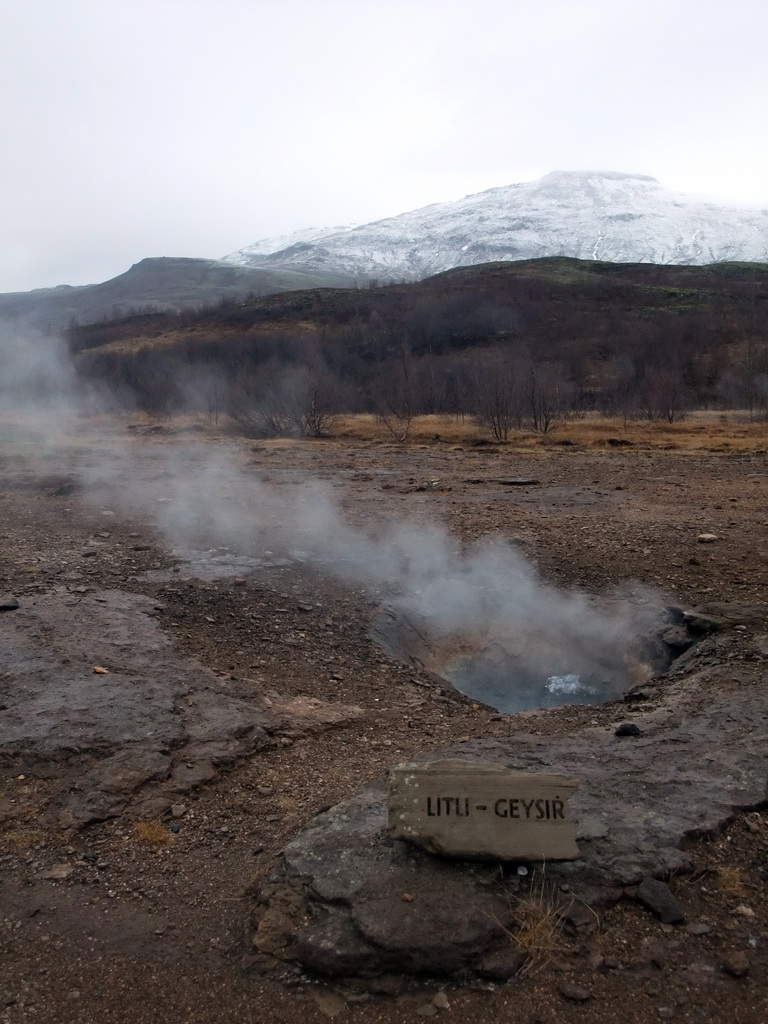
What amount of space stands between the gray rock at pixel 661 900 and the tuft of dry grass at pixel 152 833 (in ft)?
5.63

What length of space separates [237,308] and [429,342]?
1509cm

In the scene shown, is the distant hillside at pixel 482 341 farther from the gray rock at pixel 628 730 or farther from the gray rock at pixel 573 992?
the gray rock at pixel 573 992

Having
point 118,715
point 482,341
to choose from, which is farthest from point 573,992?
point 482,341

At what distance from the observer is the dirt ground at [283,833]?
2.09 m

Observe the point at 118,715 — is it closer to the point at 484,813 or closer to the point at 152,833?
the point at 152,833

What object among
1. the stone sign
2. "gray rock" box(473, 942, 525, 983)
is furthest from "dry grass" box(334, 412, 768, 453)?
"gray rock" box(473, 942, 525, 983)

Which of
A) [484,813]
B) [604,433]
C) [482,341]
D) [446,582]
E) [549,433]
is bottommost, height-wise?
[604,433]

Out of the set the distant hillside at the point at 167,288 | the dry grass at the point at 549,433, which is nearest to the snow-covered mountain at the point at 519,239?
the distant hillside at the point at 167,288

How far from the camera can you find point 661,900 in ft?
7.74

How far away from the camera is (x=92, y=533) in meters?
7.03

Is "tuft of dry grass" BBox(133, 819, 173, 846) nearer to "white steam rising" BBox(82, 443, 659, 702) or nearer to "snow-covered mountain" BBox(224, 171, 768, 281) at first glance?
"white steam rising" BBox(82, 443, 659, 702)

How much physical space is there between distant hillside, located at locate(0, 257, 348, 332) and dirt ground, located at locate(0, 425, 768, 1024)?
57000 millimetres

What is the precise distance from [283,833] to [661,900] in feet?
4.43

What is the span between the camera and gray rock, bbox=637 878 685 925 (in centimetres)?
231
